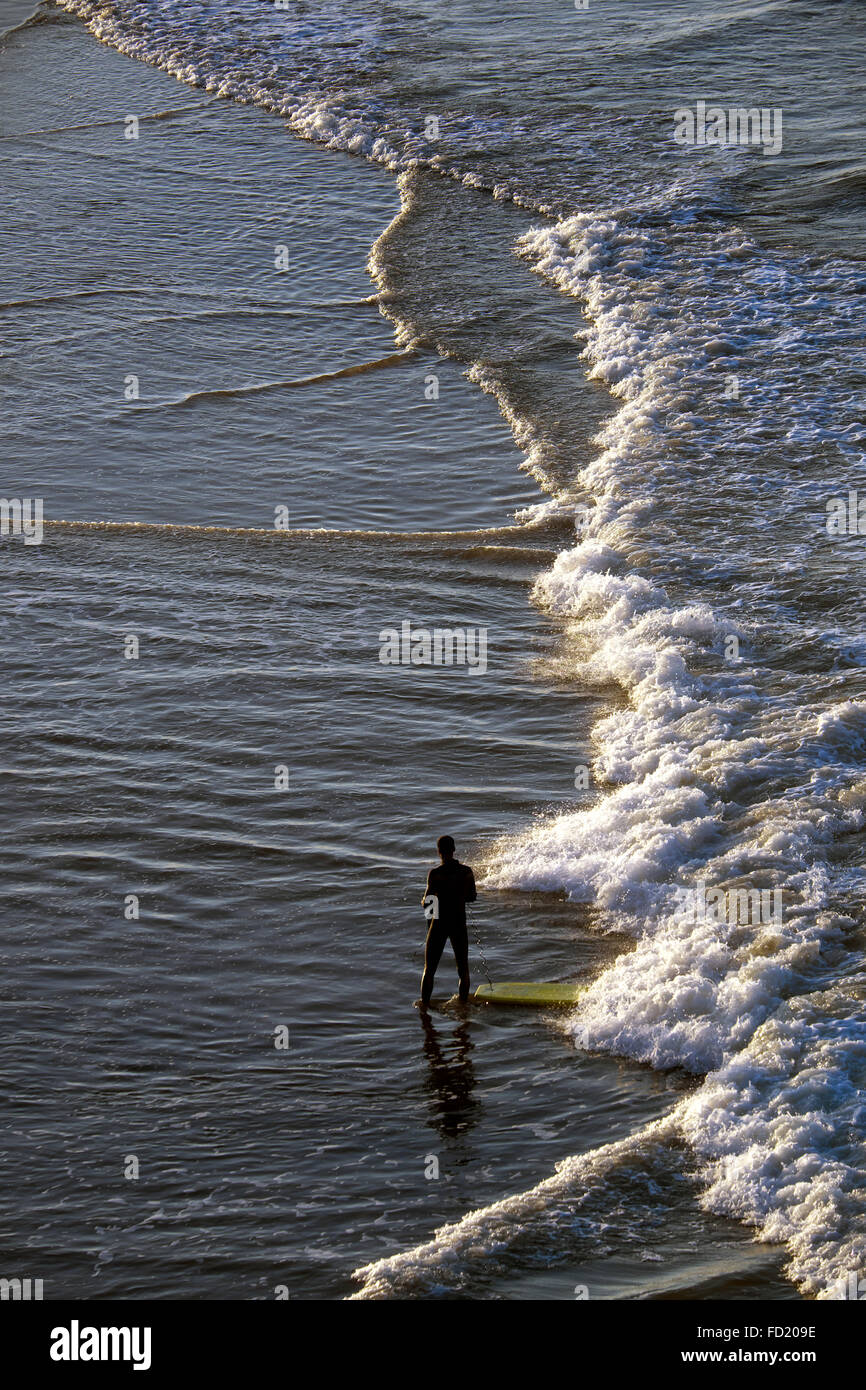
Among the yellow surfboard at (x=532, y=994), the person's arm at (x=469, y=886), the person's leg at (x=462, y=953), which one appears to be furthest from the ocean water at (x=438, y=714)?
the person's arm at (x=469, y=886)

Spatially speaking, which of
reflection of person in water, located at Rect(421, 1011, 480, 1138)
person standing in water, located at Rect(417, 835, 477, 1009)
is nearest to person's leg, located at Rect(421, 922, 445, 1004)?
person standing in water, located at Rect(417, 835, 477, 1009)

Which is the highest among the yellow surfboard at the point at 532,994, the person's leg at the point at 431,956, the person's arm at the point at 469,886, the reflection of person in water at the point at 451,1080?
the person's arm at the point at 469,886

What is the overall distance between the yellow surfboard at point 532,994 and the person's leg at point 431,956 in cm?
30

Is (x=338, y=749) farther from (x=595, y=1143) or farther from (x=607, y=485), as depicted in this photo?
(x=607, y=485)

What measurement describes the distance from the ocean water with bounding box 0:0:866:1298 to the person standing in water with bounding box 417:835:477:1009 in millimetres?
272

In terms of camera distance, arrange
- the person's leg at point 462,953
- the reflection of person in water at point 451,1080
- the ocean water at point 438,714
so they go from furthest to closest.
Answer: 1. the person's leg at point 462,953
2. the reflection of person in water at point 451,1080
3. the ocean water at point 438,714

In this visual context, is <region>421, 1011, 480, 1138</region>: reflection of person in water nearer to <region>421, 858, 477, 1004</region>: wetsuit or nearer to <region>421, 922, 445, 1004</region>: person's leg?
<region>421, 922, 445, 1004</region>: person's leg

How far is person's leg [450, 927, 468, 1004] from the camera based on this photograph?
9.73 meters

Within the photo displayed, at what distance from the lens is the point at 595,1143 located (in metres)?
8.60

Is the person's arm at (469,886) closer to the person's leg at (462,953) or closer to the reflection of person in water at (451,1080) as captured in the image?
the person's leg at (462,953)

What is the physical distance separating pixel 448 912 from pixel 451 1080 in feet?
3.46

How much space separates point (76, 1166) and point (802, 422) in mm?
12160

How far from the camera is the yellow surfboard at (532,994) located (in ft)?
32.1

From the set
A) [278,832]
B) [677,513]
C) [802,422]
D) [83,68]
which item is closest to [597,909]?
[278,832]
